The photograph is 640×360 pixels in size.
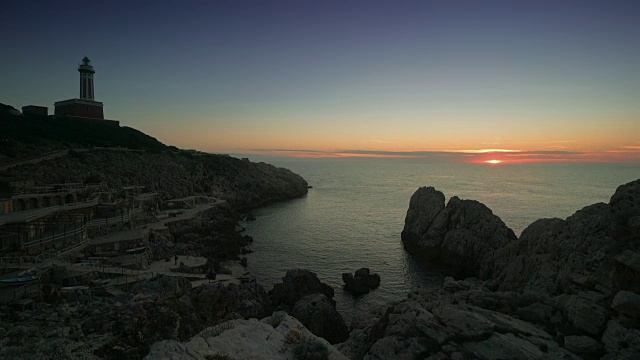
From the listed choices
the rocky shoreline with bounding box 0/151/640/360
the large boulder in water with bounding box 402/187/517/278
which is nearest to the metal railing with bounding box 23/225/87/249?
the rocky shoreline with bounding box 0/151/640/360

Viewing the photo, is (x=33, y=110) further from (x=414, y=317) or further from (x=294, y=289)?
(x=414, y=317)

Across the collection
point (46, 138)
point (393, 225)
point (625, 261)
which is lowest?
point (393, 225)

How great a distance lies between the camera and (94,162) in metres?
77.8

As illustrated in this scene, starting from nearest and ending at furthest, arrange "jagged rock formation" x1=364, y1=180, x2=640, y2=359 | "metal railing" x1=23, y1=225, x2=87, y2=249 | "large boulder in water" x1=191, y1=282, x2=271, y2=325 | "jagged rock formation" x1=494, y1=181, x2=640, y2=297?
"jagged rock formation" x1=364, y1=180, x2=640, y2=359
"jagged rock formation" x1=494, y1=181, x2=640, y2=297
"large boulder in water" x1=191, y1=282, x2=271, y2=325
"metal railing" x1=23, y1=225, x2=87, y2=249

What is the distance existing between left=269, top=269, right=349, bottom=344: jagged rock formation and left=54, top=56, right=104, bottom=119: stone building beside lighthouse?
102m

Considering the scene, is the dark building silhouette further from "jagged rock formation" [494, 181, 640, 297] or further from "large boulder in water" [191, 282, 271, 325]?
"jagged rock formation" [494, 181, 640, 297]

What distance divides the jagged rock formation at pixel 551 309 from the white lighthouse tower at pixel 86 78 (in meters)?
111

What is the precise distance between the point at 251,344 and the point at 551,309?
16532 millimetres

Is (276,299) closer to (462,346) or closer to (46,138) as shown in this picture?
(462,346)

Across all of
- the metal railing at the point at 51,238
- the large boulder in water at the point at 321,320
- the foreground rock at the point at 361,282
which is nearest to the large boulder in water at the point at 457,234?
the foreground rock at the point at 361,282

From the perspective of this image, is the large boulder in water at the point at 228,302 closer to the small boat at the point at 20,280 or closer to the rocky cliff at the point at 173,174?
the small boat at the point at 20,280

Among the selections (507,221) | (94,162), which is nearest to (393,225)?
(507,221)

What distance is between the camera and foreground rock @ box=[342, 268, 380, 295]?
39.4 metres

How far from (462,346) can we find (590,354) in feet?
18.0
